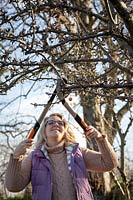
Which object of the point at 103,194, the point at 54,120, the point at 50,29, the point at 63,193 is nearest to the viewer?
the point at 63,193

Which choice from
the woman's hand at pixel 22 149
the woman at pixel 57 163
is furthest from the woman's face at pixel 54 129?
the woman's hand at pixel 22 149

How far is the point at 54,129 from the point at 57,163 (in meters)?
0.26

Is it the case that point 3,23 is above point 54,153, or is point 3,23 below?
above

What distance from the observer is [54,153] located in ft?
10.8

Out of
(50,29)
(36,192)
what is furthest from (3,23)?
(36,192)

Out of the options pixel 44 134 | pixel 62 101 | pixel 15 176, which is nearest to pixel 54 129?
pixel 44 134

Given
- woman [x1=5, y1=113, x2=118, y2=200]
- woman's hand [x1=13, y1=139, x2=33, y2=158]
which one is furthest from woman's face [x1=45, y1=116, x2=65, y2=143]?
woman's hand [x1=13, y1=139, x2=33, y2=158]

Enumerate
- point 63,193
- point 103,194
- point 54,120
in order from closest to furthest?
1. point 63,193
2. point 54,120
3. point 103,194

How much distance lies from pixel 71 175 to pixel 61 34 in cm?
136

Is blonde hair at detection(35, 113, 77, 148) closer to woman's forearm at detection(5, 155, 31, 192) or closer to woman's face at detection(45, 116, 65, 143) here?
woman's face at detection(45, 116, 65, 143)

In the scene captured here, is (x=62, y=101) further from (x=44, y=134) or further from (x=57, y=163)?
(x=57, y=163)

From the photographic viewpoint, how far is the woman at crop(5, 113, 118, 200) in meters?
3.12

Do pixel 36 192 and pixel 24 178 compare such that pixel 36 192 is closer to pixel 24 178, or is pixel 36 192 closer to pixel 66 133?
pixel 24 178

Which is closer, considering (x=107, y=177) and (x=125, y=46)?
(x=125, y=46)
